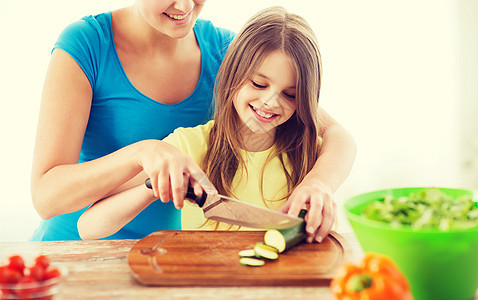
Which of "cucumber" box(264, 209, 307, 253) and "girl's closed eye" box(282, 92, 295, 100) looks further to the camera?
"girl's closed eye" box(282, 92, 295, 100)

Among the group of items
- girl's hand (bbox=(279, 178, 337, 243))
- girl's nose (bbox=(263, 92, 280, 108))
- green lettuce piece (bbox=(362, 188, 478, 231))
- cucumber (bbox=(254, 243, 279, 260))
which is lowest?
cucumber (bbox=(254, 243, 279, 260))

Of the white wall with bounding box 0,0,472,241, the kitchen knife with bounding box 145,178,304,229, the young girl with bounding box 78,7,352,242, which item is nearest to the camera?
the kitchen knife with bounding box 145,178,304,229

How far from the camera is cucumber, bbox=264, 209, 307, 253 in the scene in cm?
121

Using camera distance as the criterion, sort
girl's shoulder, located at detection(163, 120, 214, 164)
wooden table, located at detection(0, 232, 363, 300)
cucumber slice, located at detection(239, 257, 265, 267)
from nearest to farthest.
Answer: wooden table, located at detection(0, 232, 363, 300)
cucumber slice, located at detection(239, 257, 265, 267)
girl's shoulder, located at detection(163, 120, 214, 164)

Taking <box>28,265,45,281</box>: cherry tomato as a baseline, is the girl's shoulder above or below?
above

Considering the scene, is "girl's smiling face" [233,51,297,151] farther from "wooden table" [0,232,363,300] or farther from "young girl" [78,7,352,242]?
"wooden table" [0,232,363,300]

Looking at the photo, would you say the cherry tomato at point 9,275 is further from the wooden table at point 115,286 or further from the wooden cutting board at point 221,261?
the wooden cutting board at point 221,261

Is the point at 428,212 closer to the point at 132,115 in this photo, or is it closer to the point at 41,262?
the point at 41,262

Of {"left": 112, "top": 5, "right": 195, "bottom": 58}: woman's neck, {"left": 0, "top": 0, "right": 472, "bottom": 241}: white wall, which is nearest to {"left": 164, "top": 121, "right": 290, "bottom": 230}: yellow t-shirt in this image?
{"left": 112, "top": 5, "right": 195, "bottom": 58}: woman's neck

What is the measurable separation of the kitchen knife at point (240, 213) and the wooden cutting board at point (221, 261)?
6cm

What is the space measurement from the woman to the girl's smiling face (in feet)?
0.76

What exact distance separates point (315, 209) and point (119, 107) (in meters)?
0.86

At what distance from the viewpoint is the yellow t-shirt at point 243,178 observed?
170cm

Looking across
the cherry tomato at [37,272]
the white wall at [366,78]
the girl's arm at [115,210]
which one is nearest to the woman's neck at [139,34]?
the girl's arm at [115,210]
